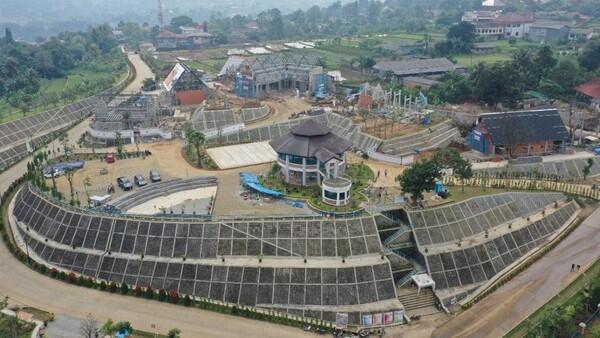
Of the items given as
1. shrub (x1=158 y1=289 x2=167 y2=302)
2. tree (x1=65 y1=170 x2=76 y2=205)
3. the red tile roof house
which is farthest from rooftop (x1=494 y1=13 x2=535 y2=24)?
shrub (x1=158 y1=289 x2=167 y2=302)

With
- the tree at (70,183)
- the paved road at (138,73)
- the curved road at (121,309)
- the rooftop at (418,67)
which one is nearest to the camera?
the curved road at (121,309)

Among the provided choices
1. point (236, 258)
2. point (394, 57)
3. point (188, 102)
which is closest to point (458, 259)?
point (236, 258)

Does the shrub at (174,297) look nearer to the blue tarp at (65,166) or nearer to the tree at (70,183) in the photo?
the tree at (70,183)

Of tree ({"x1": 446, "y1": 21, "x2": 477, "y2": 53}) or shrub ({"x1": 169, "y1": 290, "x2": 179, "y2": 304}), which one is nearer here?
shrub ({"x1": 169, "y1": 290, "x2": 179, "y2": 304})

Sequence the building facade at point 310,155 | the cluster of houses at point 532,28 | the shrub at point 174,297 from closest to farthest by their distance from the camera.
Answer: the shrub at point 174,297 → the building facade at point 310,155 → the cluster of houses at point 532,28

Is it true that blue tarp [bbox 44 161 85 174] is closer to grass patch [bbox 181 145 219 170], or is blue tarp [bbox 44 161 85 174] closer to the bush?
grass patch [bbox 181 145 219 170]

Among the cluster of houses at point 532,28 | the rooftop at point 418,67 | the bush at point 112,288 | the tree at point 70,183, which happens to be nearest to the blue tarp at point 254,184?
the bush at point 112,288

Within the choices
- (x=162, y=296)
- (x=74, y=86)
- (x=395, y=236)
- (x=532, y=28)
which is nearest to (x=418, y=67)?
(x=532, y=28)

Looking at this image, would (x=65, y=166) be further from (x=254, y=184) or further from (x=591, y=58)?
(x=591, y=58)
